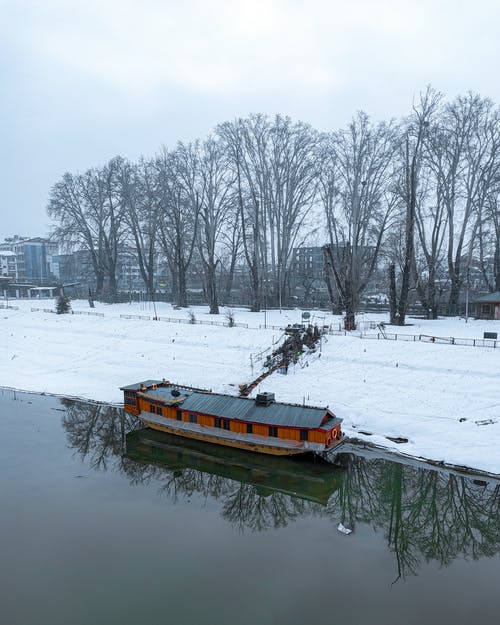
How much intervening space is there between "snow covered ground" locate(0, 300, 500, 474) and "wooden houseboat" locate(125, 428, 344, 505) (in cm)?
379

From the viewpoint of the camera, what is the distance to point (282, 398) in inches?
1017

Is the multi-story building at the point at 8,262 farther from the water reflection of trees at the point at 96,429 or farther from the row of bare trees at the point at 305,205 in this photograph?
the water reflection of trees at the point at 96,429

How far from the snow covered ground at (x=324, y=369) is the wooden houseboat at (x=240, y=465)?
12.5 feet

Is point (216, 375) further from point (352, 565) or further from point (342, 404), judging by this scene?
point (352, 565)

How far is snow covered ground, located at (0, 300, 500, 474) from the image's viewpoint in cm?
2122

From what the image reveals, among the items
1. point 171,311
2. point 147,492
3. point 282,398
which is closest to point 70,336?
point 171,311

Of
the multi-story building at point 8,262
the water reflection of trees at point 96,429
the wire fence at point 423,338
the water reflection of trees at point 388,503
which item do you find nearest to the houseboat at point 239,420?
the water reflection of trees at point 96,429

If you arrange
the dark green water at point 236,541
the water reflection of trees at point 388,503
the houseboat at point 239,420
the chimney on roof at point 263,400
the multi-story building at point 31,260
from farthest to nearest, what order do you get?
the multi-story building at point 31,260 < the chimney on roof at point 263,400 < the houseboat at point 239,420 < the water reflection of trees at point 388,503 < the dark green water at point 236,541

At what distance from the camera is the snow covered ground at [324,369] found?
21.2m

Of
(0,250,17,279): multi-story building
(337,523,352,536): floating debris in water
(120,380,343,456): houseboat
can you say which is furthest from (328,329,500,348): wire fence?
(0,250,17,279): multi-story building

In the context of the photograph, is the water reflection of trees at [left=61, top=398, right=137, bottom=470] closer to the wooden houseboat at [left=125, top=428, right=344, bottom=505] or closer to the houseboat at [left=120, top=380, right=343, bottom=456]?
the wooden houseboat at [left=125, top=428, right=344, bottom=505]

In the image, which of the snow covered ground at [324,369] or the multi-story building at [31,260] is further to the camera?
the multi-story building at [31,260]

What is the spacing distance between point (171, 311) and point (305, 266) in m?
37.9

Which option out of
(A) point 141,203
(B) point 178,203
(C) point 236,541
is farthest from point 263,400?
(A) point 141,203
